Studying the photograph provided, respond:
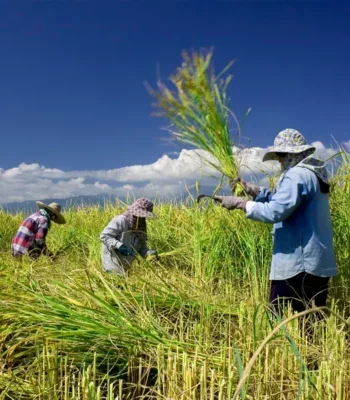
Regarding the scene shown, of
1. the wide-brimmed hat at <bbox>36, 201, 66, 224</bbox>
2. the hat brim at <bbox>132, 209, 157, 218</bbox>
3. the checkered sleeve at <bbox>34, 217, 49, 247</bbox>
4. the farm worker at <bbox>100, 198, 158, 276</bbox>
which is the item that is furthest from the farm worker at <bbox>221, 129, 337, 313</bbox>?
the wide-brimmed hat at <bbox>36, 201, 66, 224</bbox>

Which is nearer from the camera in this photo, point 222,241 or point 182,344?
point 182,344

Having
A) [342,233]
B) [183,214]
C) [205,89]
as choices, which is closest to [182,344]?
[205,89]

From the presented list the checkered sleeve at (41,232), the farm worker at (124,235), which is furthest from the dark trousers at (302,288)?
the checkered sleeve at (41,232)

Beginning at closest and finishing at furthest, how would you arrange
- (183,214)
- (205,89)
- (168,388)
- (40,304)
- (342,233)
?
(168,388)
(40,304)
(205,89)
(342,233)
(183,214)

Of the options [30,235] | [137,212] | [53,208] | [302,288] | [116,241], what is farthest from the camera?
[53,208]

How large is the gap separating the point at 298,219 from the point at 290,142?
0.50m

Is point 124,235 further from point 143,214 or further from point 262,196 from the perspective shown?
point 262,196

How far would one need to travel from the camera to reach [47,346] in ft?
7.85

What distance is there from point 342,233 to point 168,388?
100.0 inches

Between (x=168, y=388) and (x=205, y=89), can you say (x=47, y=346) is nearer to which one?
(x=168, y=388)

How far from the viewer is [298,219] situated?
3203mm

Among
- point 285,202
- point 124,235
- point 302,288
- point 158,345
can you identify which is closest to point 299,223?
point 285,202

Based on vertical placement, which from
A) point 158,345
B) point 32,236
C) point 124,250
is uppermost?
point 32,236

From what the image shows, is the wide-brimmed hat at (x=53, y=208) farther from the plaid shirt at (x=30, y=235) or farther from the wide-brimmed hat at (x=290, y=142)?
the wide-brimmed hat at (x=290, y=142)
